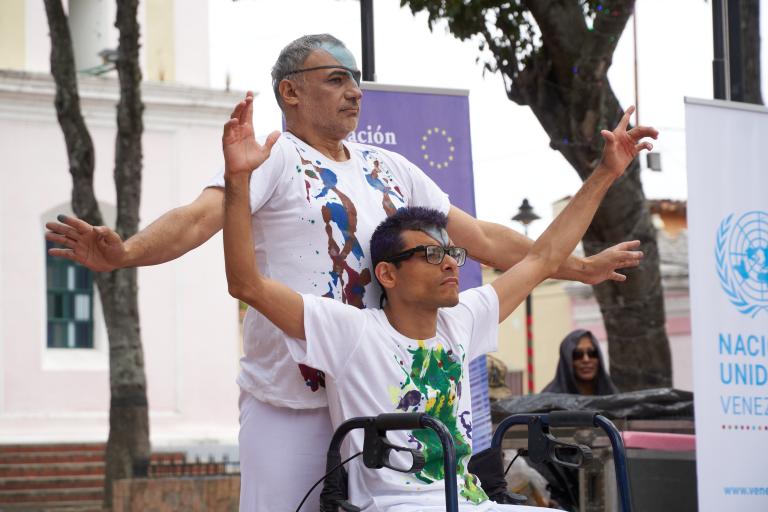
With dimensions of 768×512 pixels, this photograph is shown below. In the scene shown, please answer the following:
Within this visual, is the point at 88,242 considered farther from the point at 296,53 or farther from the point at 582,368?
the point at 582,368

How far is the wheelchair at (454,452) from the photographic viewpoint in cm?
297

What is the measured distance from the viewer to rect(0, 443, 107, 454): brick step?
1789 cm

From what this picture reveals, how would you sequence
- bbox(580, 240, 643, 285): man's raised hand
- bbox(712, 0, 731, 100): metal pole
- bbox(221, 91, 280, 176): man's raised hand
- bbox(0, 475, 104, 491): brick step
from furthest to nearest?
bbox(0, 475, 104, 491): brick step
bbox(712, 0, 731, 100): metal pole
bbox(580, 240, 643, 285): man's raised hand
bbox(221, 91, 280, 176): man's raised hand

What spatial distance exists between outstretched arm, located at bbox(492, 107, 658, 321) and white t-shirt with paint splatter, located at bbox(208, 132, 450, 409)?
1.38 ft

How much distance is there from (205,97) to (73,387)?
4.81 m

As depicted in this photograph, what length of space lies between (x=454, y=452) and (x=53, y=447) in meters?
16.1

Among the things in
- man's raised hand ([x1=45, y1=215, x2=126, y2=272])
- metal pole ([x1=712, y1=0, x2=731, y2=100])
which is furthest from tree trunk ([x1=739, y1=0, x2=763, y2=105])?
man's raised hand ([x1=45, y1=215, x2=126, y2=272])

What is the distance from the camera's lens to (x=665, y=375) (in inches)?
377

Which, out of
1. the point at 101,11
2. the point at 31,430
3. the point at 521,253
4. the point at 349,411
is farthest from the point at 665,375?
the point at 101,11

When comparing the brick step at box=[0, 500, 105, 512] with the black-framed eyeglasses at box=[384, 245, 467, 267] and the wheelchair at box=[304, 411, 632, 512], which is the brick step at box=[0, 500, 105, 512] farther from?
the black-framed eyeglasses at box=[384, 245, 467, 267]

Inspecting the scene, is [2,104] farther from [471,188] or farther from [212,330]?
[471,188]

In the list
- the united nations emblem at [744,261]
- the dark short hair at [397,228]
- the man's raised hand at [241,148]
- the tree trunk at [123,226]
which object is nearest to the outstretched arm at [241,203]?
the man's raised hand at [241,148]

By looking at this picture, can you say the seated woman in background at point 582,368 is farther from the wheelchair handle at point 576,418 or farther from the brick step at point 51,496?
the brick step at point 51,496

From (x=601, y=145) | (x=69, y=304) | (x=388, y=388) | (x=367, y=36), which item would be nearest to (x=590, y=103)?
(x=601, y=145)
